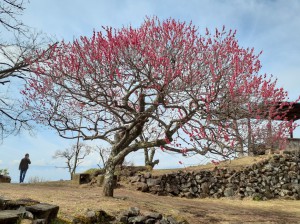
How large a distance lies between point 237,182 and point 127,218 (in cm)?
1101

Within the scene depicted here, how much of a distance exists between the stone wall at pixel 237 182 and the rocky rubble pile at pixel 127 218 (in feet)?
24.1

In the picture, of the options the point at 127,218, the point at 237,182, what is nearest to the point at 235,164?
the point at 237,182

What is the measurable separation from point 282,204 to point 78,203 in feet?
37.6

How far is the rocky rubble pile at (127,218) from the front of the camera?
8.46 m

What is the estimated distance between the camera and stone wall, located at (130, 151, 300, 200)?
1741 cm

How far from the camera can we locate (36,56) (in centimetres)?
1633

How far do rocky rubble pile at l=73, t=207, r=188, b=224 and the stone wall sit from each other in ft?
24.1

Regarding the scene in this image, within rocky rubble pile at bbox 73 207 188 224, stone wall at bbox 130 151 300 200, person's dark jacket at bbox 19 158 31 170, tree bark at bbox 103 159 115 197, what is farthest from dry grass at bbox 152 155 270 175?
rocky rubble pile at bbox 73 207 188 224

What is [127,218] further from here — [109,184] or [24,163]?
[24,163]

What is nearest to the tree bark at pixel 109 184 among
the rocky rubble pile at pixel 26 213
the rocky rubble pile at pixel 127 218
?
the rocky rubble pile at pixel 127 218

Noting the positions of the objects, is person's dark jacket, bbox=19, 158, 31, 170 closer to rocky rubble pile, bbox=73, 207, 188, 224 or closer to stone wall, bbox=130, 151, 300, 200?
stone wall, bbox=130, 151, 300, 200

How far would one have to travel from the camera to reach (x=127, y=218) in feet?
30.0

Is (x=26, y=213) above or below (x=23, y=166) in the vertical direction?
below

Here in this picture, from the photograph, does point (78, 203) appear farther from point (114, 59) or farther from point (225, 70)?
point (225, 70)
